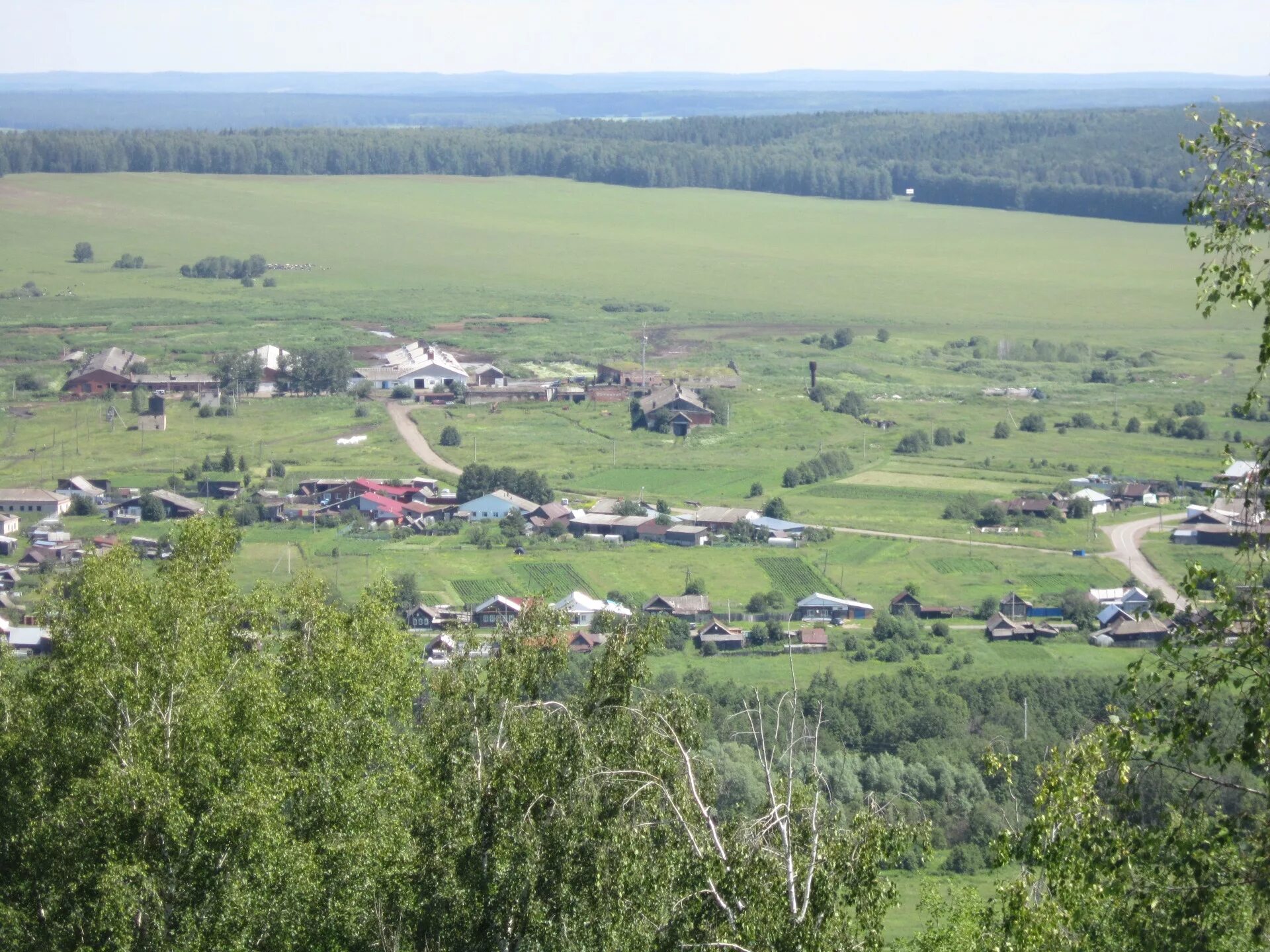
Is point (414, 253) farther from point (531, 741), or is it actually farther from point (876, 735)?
point (531, 741)

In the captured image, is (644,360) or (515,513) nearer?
(515,513)

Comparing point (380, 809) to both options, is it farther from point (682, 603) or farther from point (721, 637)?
point (682, 603)

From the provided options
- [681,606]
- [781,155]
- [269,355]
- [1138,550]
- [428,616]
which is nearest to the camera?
[428,616]

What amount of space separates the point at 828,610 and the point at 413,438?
1649cm

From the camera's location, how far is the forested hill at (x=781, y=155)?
9006cm

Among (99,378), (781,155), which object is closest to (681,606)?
(99,378)

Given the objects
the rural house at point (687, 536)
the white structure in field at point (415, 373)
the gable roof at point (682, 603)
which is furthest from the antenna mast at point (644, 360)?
the gable roof at point (682, 603)

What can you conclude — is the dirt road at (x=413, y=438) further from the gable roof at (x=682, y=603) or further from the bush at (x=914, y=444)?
the bush at (x=914, y=444)

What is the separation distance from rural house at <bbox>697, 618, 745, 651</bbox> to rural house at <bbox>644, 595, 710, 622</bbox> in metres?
0.77

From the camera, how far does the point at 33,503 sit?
34.3m

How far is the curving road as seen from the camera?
2948 centimetres

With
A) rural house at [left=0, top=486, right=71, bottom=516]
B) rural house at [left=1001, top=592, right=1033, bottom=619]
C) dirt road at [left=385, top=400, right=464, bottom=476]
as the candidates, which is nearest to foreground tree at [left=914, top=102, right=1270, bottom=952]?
rural house at [left=1001, top=592, right=1033, bottom=619]

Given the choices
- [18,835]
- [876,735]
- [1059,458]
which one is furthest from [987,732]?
[1059,458]

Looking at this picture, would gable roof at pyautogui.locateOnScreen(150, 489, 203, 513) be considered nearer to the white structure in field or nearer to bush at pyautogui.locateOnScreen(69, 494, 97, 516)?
bush at pyautogui.locateOnScreen(69, 494, 97, 516)
